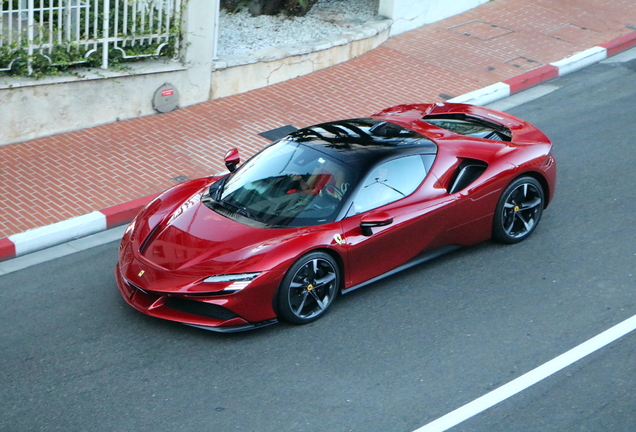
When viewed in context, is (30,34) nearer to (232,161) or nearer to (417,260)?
(232,161)

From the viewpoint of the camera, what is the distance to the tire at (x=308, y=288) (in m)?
6.31

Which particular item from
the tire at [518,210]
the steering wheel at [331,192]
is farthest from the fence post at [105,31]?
the tire at [518,210]

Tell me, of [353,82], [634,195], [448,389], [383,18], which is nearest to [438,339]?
[448,389]

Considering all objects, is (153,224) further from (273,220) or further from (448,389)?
(448,389)

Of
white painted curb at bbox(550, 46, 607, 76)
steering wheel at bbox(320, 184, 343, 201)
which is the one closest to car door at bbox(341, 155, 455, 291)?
steering wheel at bbox(320, 184, 343, 201)

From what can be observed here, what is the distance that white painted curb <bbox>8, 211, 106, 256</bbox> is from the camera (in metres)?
7.88

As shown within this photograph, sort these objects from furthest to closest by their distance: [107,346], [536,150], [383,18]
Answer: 1. [383,18]
2. [536,150]
3. [107,346]

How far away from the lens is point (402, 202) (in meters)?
6.96

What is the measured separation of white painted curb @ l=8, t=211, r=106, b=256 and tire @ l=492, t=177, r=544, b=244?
12.9 feet

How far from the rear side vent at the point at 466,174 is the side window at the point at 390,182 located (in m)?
0.32

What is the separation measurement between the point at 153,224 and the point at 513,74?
743 centimetres

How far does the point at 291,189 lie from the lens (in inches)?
271

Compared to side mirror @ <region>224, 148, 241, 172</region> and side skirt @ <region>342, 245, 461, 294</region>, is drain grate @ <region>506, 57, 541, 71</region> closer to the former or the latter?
side skirt @ <region>342, 245, 461, 294</region>

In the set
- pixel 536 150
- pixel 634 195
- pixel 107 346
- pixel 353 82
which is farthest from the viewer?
pixel 353 82
